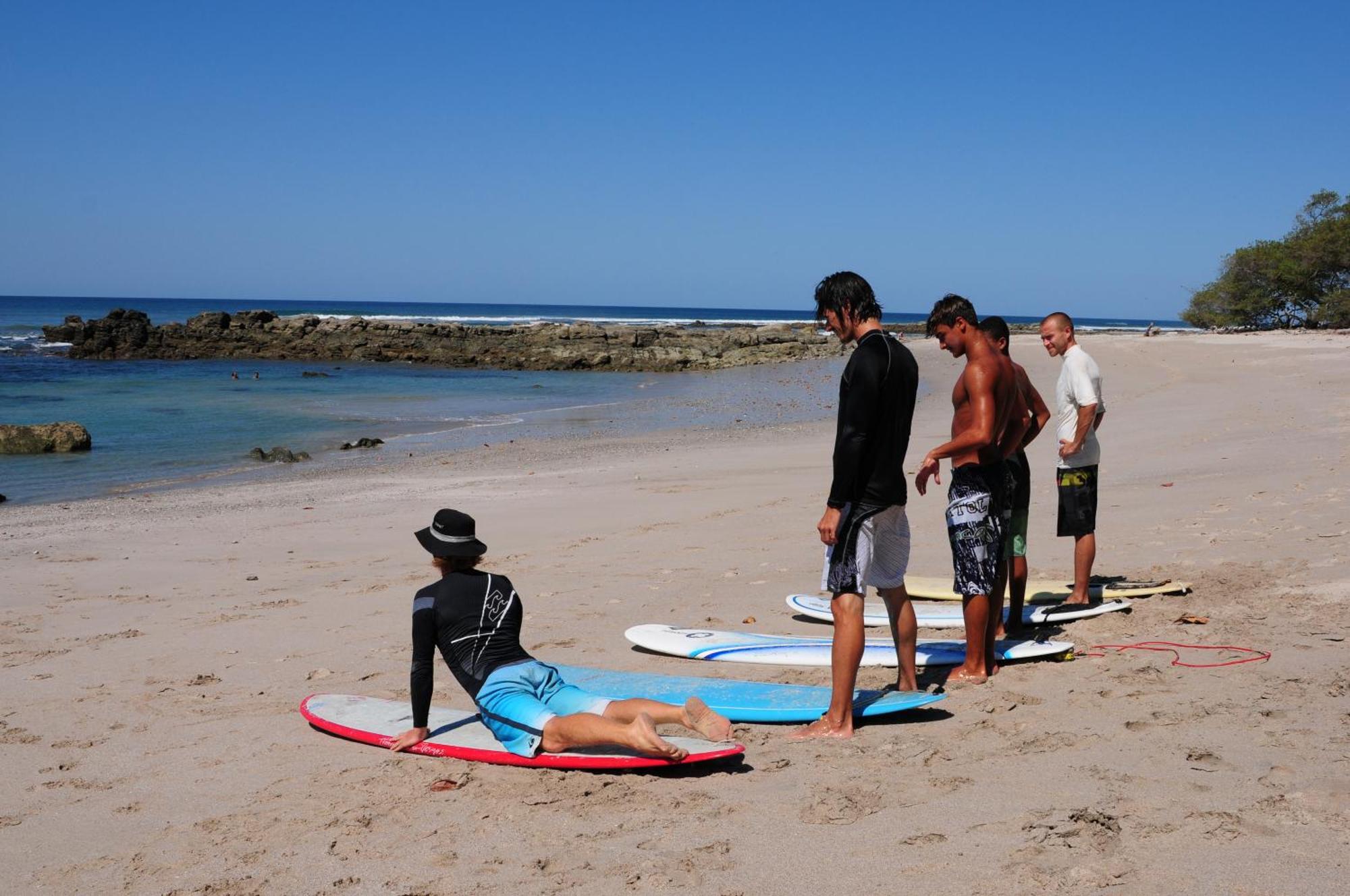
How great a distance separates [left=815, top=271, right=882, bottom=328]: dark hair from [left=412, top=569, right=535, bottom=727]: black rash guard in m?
1.74

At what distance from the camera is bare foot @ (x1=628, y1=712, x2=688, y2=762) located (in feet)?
12.0

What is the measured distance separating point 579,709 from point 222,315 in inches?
1933

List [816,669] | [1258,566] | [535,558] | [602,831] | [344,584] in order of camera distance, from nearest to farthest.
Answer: [602,831]
[816,669]
[1258,566]
[344,584]
[535,558]

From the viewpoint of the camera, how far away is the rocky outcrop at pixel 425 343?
41531 millimetres

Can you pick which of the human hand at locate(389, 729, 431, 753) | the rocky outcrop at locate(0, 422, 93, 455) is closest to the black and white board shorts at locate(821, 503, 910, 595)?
the human hand at locate(389, 729, 431, 753)

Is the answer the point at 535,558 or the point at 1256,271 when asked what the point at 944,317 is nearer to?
the point at 535,558

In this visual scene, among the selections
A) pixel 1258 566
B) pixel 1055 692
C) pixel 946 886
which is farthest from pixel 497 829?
pixel 1258 566

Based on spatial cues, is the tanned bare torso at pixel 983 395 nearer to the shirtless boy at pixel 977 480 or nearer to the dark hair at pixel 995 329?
the shirtless boy at pixel 977 480

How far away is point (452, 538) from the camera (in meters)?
4.04

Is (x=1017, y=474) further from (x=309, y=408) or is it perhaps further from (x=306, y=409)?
(x=309, y=408)

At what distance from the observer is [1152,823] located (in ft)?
10.1

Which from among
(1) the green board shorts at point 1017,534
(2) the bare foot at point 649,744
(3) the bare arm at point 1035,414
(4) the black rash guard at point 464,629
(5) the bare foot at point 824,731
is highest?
(3) the bare arm at point 1035,414

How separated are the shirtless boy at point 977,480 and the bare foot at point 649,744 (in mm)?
1706

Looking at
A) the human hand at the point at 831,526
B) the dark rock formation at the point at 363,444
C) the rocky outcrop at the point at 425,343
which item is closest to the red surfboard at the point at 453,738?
the human hand at the point at 831,526
